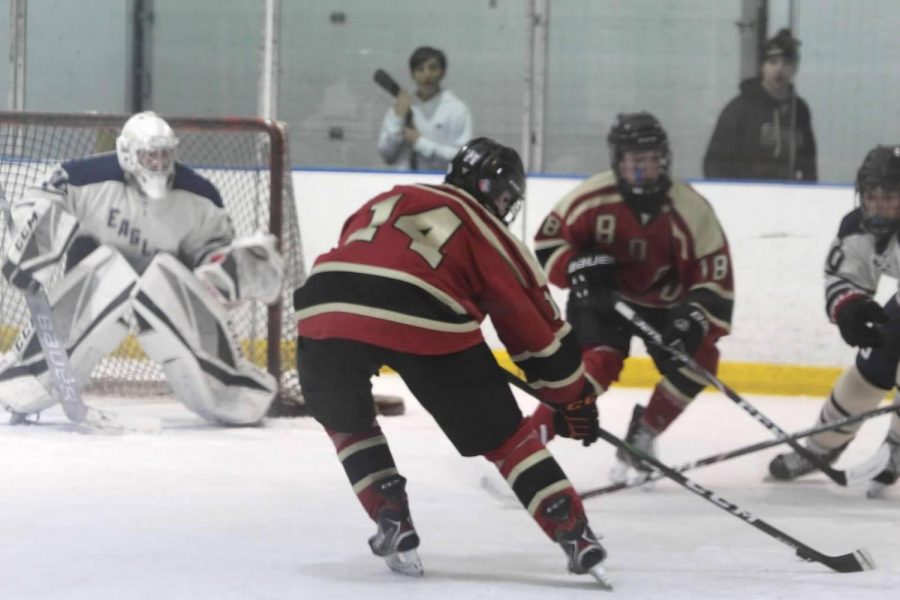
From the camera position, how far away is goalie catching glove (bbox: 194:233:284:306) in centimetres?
492

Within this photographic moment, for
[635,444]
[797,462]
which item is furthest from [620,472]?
[797,462]

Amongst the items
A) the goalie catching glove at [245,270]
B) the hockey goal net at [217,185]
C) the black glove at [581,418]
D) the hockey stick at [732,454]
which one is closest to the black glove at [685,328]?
the hockey stick at [732,454]

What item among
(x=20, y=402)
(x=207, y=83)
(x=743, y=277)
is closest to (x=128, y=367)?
(x=20, y=402)

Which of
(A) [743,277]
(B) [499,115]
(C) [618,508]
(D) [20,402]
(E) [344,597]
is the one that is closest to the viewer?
(E) [344,597]

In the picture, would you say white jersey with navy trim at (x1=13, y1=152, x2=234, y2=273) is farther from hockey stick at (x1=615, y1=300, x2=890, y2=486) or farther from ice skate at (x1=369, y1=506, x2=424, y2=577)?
ice skate at (x1=369, y1=506, x2=424, y2=577)

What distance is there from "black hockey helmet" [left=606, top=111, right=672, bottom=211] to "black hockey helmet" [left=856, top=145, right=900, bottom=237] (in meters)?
0.46

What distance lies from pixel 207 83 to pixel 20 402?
6.51 ft

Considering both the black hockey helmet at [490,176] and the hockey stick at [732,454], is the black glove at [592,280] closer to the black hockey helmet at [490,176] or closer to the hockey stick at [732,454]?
the hockey stick at [732,454]

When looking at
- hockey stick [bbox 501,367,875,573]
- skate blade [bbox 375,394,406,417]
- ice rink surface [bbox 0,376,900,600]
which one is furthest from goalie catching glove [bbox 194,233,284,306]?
hockey stick [bbox 501,367,875,573]

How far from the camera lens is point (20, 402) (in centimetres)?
486

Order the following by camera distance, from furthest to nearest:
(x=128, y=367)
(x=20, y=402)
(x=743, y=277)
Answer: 1. (x=743, y=277)
2. (x=128, y=367)
3. (x=20, y=402)

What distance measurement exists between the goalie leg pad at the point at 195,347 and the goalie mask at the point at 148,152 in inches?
8.3

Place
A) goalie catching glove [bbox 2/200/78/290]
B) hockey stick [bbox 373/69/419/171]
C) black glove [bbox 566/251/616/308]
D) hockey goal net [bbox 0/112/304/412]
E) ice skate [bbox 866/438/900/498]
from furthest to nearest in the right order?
hockey stick [bbox 373/69/419/171]
hockey goal net [bbox 0/112/304/412]
goalie catching glove [bbox 2/200/78/290]
ice skate [bbox 866/438/900/498]
black glove [bbox 566/251/616/308]

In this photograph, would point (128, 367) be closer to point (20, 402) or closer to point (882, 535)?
point (20, 402)
